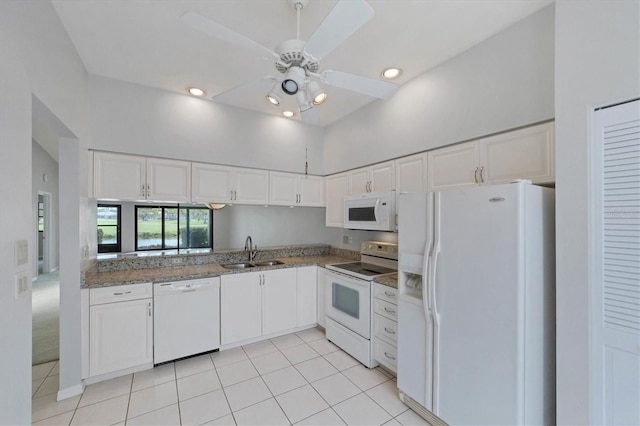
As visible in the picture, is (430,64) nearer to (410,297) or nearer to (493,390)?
(410,297)

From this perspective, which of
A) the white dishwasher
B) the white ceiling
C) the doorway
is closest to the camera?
the white ceiling

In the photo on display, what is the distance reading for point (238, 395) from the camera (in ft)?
7.03

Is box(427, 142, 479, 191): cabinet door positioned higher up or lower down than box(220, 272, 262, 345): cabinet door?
higher up

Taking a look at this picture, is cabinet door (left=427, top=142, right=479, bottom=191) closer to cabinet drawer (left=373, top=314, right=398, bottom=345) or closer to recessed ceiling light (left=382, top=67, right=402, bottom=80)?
recessed ceiling light (left=382, top=67, right=402, bottom=80)

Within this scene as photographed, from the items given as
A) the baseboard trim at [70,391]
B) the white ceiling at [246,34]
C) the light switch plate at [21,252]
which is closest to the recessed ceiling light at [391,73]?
the white ceiling at [246,34]

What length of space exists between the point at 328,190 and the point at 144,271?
243 centimetres

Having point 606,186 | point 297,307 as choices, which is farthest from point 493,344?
point 297,307

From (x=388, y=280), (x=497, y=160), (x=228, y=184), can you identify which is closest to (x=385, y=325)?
(x=388, y=280)

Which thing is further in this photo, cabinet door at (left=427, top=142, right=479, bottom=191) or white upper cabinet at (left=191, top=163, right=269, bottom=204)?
white upper cabinet at (left=191, top=163, right=269, bottom=204)

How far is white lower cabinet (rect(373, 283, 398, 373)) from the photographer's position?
2336 millimetres

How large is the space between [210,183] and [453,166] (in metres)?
2.56

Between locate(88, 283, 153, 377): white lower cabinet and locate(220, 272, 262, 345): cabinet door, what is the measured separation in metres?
0.66

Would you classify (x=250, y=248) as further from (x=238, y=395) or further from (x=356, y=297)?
(x=238, y=395)

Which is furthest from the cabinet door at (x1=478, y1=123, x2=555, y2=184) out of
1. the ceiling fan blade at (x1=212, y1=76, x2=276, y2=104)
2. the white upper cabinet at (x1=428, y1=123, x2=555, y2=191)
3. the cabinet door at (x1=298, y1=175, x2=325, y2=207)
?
the cabinet door at (x1=298, y1=175, x2=325, y2=207)
